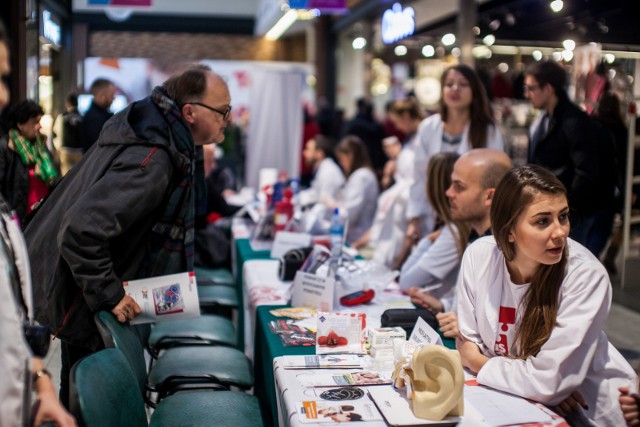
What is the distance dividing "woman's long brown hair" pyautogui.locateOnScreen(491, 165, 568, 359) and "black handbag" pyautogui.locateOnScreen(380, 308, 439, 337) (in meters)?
0.53

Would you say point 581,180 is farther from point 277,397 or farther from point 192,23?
point 192,23

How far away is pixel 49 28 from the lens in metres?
5.58

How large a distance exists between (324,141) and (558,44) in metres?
3.92

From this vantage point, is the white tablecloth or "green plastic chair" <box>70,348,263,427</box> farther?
the white tablecloth

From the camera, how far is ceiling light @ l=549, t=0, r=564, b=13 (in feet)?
14.1

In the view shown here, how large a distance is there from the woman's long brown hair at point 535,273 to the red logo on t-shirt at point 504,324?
0.14 ft

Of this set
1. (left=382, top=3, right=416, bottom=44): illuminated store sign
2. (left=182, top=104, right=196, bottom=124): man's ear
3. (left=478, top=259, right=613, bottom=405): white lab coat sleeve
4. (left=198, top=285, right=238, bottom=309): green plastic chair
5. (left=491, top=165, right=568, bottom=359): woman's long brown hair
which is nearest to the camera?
(left=478, top=259, right=613, bottom=405): white lab coat sleeve

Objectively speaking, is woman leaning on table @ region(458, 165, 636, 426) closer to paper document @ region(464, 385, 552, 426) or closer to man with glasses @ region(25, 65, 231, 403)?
paper document @ region(464, 385, 552, 426)

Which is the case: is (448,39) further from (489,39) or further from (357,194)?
(357,194)

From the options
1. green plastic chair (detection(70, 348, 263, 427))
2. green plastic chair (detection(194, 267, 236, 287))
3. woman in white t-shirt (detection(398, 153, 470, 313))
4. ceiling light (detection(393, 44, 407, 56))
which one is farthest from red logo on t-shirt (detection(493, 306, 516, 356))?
ceiling light (detection(393, 44, 407, 56))

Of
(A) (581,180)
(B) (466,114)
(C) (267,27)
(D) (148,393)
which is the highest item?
(C) (267,27)

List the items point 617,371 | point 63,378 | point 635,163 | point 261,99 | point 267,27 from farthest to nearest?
1. point 267,27
2. point 261,99
3. point 635,163
4. point 63,378
5. point 617,371

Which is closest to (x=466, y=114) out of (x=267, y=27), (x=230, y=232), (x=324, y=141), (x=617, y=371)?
(x=230, y=232)

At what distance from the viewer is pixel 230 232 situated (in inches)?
238
